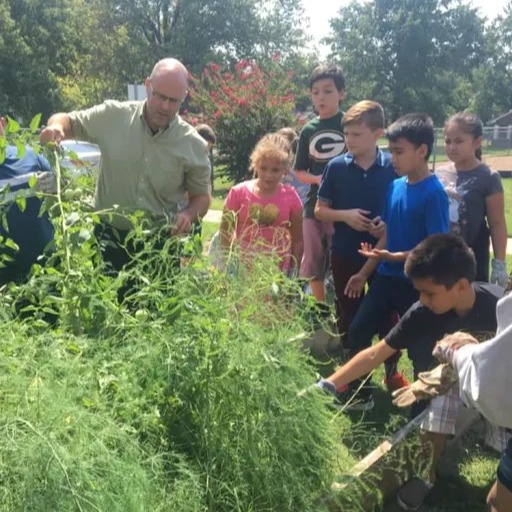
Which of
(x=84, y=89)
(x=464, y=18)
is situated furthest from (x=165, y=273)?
(x=464, y=18)

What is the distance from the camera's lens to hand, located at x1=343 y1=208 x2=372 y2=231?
12.5ft

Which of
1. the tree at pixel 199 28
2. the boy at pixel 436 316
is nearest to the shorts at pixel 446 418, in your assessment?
the boy at pixel 436 316

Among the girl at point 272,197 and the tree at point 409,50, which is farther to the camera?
the tree at point 409,50

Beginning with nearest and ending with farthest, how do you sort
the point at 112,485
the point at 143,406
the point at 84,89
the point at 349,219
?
the point at 112,485 → the point at 143,406 → the point at 349,219 → the point at 84,89

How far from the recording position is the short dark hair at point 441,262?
2.75 meters

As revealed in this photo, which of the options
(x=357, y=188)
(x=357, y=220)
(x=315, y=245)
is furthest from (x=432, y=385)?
(x=315, y=245)

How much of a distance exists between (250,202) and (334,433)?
6.43 feet

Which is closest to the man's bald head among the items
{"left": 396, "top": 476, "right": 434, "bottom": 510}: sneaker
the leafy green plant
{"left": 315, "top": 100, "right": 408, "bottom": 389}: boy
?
{"left": 315, "top": 100, "right": 408, "bottom": 389}: boy

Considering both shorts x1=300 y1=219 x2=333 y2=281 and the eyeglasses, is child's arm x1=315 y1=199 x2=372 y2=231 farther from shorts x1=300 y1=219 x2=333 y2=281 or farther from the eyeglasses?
the eyeglasses

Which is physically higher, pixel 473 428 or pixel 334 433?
pixel 334 433

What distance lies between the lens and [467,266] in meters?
2.82

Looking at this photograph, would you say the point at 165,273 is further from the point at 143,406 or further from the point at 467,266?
the point at 467,266

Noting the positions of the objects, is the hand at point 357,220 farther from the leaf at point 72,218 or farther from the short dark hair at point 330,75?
the leaf at point 72,218

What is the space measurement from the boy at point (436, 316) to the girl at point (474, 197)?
1.08 meters
